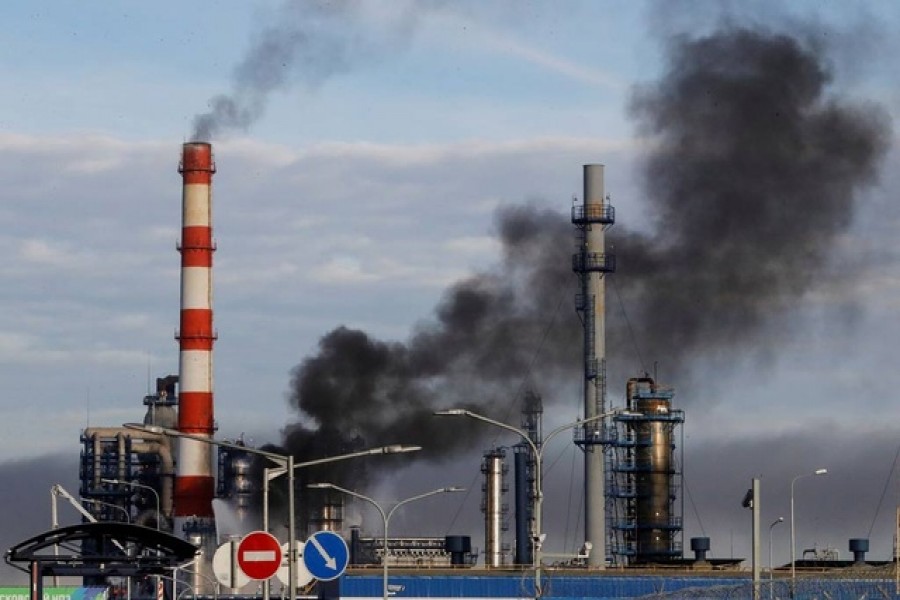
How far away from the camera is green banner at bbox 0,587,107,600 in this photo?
53.8 meters

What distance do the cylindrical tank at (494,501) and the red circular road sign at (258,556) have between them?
286 feet

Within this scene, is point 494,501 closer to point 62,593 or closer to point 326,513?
point 326,513

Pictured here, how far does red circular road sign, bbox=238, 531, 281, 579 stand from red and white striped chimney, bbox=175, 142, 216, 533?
260 feet

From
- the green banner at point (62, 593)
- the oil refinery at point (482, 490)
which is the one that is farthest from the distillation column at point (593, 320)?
the green banner at point (62, 593)

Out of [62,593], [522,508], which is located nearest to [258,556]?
[62,593]

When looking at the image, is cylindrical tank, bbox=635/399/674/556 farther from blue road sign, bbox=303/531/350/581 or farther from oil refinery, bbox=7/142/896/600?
blue road sign, bbox=303/531/350/581

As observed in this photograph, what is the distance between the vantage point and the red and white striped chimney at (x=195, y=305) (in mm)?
106500

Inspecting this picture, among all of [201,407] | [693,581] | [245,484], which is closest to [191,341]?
[201,407]

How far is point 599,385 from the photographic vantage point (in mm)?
107312

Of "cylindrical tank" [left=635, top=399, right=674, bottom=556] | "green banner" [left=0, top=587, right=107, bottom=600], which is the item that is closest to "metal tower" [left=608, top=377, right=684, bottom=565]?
"cylindrical tank" [left=635, top=399, right=674, bottom=556]

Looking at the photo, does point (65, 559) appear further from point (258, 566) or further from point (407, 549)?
point (407, 549)

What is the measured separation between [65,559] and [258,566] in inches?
259

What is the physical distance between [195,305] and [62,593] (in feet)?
155

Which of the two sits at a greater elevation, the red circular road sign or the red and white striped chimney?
the red and white striped chimney
